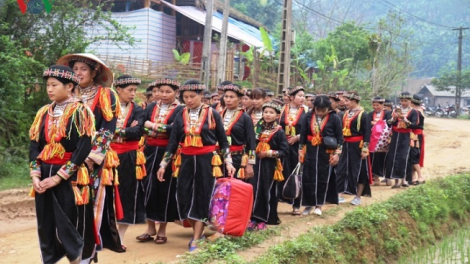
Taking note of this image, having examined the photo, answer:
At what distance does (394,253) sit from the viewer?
330 inches

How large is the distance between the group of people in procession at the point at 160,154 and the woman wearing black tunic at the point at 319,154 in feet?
0.05

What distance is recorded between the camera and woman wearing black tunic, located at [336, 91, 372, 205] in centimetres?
1017

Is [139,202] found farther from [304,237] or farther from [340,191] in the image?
[340,191]

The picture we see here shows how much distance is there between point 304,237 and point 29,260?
2.97 metres

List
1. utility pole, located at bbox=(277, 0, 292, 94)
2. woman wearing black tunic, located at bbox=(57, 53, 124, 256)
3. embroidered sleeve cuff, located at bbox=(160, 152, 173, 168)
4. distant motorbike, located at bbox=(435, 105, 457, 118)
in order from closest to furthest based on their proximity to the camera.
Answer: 1. woman wearing black tunic, located at bbox=(57, 53, 124, 256)
2. embroidered sleeve cuff, located at bbox=(160, 152, 173, 168)
3. utility pole, located at bbox=(277, 0, 292, 94)
4. distant motorbike, located at bbox=(435, 105, 457, 118)

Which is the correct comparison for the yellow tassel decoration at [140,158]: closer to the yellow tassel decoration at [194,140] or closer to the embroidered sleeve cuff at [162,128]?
the embroidered sleeve cuff at [162,128]

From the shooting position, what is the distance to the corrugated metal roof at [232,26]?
971 inches

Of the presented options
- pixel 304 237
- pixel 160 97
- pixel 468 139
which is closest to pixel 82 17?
pixel 160 97

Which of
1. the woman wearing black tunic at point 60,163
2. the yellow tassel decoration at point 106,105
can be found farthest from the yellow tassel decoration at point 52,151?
the yellow tassel decoration at point 106,105

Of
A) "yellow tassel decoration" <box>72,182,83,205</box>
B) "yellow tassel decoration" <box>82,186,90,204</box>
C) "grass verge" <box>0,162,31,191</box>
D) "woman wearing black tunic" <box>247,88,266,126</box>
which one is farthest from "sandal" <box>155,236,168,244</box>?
"grass verge" <box>0,162,31,191</box>

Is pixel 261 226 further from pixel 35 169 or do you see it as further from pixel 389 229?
pixel 35 169

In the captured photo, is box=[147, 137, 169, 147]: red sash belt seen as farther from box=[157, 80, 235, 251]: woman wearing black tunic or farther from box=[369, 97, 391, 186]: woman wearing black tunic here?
box=[369, 97, 391, 186]: woman wearing black tunic

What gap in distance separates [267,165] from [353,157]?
2.83 meters

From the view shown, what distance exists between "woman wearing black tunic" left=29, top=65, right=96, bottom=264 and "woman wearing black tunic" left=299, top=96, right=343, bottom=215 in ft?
14.8
